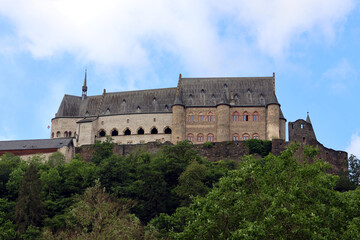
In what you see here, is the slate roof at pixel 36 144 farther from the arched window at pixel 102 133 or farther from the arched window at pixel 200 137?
the arched window at pixel 200 137

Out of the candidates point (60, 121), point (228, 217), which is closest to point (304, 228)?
point (228, 217)

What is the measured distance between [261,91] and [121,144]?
69.5 feet

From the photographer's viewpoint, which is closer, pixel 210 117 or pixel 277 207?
pixel 277 207

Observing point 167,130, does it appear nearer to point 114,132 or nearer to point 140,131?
point 140,131

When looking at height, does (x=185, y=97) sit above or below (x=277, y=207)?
above

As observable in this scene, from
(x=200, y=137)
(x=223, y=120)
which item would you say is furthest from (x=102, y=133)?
(x=223, y=120)

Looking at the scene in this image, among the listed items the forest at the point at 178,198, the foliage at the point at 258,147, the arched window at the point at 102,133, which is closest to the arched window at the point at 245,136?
the forest at the point at 178,198

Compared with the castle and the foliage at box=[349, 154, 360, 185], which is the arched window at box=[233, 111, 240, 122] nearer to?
the castle

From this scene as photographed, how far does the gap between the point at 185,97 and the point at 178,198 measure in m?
29.3

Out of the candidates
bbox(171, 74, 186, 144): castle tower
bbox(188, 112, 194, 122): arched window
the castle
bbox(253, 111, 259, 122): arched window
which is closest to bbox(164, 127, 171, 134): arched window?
the castle

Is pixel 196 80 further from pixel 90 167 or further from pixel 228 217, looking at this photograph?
pixel 228 217

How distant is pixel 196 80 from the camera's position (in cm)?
8562

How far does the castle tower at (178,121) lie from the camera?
78812mm

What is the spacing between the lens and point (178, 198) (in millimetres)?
55562
